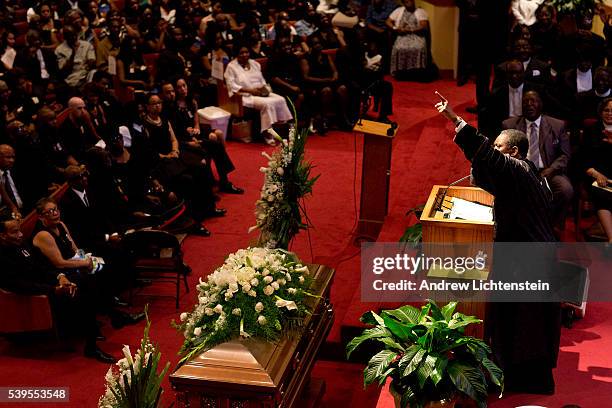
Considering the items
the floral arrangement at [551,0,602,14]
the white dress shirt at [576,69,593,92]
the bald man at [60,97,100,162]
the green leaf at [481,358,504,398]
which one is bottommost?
the bald man at [60,97,100,162]

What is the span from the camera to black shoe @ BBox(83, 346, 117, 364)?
6320 millimetres

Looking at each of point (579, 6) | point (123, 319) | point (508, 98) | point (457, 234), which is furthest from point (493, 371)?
point (579, 6)

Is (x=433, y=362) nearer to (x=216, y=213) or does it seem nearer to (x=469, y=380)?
(x=469, y=380)

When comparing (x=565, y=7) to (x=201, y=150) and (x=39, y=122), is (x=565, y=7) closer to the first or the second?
(x=201, y=150)

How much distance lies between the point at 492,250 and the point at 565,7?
6755mm

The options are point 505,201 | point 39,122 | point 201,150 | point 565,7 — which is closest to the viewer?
point 505,201

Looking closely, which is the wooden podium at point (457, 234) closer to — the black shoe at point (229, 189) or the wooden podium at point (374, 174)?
the wooden podium at point (374, 174)

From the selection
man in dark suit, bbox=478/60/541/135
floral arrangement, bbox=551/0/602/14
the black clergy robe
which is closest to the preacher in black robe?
the black clergy robe

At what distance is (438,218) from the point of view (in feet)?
16.4

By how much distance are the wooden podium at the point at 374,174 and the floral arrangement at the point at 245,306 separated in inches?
105

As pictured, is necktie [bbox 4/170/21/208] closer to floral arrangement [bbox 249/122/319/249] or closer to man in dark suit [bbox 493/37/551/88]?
floral arrangement [bbox 249/122/319/249]

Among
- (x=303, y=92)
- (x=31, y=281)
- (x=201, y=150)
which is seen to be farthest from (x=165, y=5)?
(x=31, y=281)

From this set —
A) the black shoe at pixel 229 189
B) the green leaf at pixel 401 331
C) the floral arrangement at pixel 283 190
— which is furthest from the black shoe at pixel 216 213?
the green leaf at pixel 401 331

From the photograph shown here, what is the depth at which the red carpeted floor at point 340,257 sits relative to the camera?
18.4 ft
